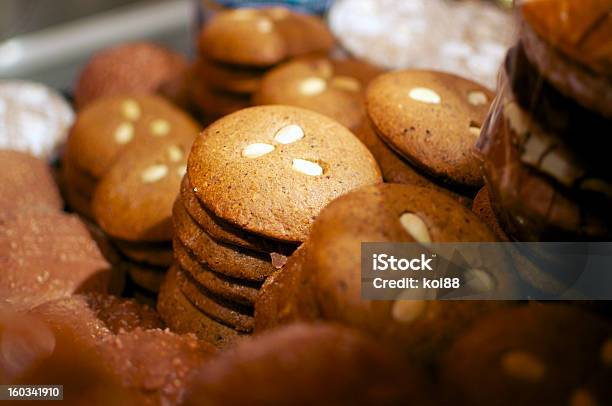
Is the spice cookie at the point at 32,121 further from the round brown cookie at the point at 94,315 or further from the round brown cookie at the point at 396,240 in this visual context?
the round brown cookie at the point at 396,240

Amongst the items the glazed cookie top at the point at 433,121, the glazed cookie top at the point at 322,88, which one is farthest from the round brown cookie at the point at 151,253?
the glazed cookie top at the point at 433,121

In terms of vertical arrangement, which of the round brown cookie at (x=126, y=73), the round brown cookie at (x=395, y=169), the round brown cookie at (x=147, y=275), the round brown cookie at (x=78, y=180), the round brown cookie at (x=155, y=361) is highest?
the round brown cookie at (x=395, y=169)

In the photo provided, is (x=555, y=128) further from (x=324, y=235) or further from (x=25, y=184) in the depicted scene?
(x=25, y=184)

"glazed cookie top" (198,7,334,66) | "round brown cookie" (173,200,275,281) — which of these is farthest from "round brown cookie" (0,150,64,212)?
"round brown cookie" (173,200,275,281)

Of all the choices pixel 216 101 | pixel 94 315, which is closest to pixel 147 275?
pixel 94 315

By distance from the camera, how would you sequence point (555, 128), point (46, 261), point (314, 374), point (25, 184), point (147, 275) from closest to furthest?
point (314, 374) → point (555, 128) → point (46, 261) → point (147, 275) → point (25, 184)

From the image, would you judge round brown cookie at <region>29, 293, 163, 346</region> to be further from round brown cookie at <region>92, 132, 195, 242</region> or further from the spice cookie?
the spice cookie

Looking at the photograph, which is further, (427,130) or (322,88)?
(322,88)
